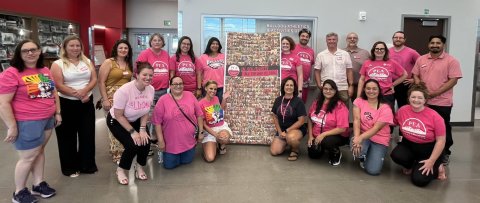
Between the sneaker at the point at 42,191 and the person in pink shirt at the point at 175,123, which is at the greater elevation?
the person in pink shirt at the point at 175,123

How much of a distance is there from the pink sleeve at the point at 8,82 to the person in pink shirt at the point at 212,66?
224 cm

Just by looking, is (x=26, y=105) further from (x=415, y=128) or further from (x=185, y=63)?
(x=415, y=128)

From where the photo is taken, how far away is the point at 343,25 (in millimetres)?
5359

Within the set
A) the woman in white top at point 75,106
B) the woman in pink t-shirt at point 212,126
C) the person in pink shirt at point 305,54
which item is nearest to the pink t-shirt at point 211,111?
the woman in pink t-shirt at point 212,126

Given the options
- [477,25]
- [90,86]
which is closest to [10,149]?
[90,86]

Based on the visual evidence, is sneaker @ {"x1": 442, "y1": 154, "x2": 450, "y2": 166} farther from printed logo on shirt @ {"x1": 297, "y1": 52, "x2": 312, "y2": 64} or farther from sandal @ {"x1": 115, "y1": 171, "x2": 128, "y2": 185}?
sandal @ {"x1": 115, "y1": 171, "x2": 128, "y2": 185}

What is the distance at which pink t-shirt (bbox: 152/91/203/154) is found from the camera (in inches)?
135

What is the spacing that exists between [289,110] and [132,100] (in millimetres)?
1782

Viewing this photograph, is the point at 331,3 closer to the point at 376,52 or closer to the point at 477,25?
the point at 376,52

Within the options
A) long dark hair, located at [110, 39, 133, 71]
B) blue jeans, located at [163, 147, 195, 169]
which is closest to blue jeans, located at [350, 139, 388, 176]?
blue jeans, located at [163, 147, 195, 169]

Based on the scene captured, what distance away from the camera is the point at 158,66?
4.01 metres

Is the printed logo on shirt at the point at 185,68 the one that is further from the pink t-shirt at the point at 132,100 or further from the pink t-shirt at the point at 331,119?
the pink t-shirt at the point at 331,119

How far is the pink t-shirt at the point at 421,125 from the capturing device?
3.10m

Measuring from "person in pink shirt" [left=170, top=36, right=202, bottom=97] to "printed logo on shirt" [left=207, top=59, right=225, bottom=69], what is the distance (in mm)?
178
